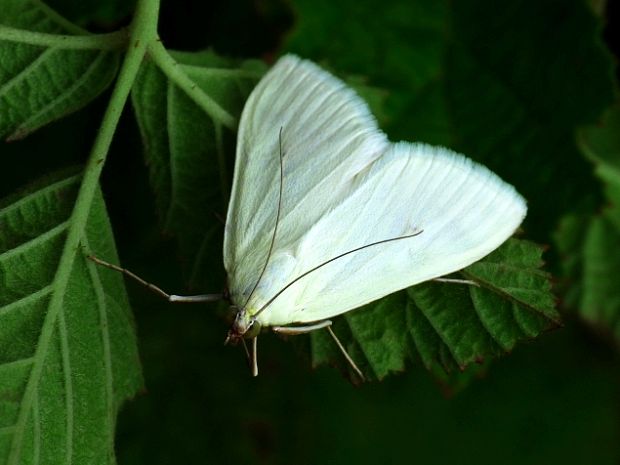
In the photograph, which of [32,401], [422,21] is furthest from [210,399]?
[422,21]

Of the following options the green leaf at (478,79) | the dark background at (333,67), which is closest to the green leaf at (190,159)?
the dark background at (333,67)

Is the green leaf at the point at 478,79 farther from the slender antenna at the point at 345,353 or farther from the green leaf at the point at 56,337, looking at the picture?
the green leaf at the point at 56,337

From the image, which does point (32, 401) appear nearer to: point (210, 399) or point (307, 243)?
point (307, 243)

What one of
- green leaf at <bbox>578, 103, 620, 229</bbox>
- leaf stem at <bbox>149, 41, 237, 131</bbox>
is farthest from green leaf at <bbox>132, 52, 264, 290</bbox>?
green leaf at <bbox>578, 103, 620, 229</bbox>

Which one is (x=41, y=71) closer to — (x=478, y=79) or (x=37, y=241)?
(x=37, y=241)

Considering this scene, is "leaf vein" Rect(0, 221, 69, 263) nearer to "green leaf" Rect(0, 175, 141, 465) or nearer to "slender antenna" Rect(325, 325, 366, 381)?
"green leaf" Rect(0, 175, 141, 465)
